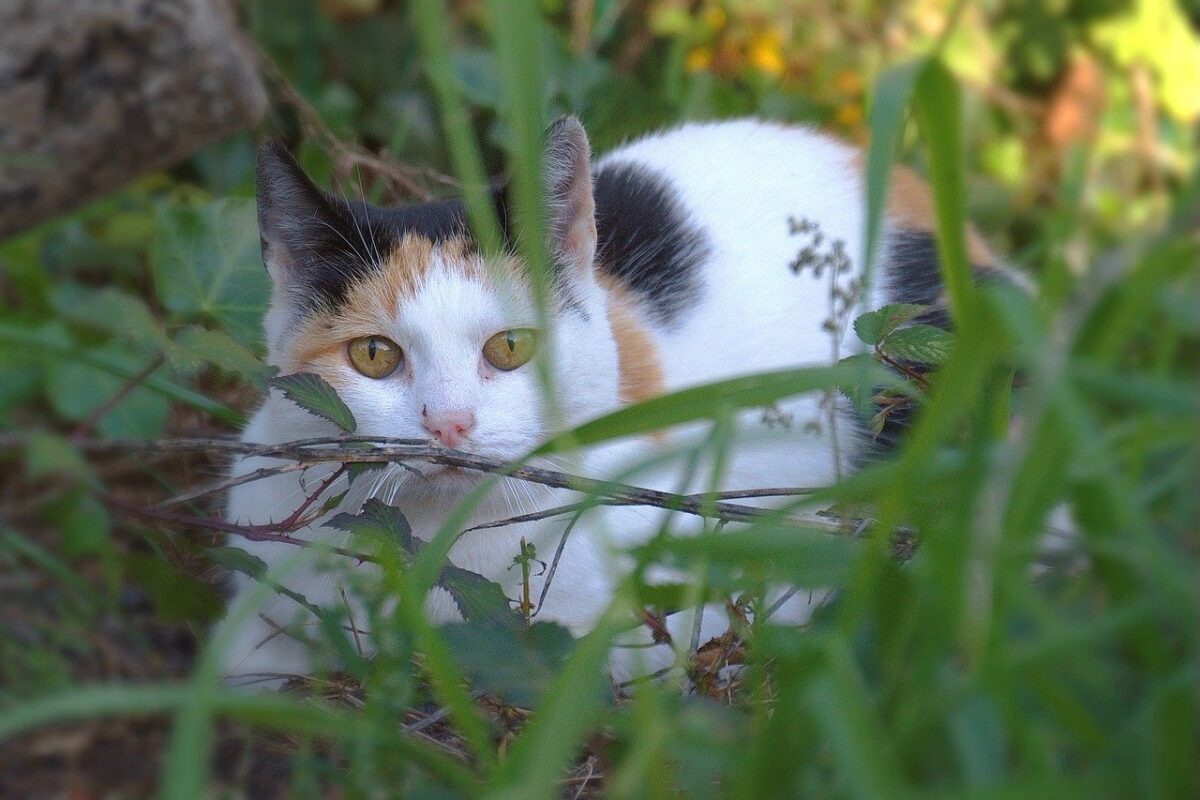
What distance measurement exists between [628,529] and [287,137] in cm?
154

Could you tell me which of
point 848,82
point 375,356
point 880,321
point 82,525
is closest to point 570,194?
Answer: point 375,356

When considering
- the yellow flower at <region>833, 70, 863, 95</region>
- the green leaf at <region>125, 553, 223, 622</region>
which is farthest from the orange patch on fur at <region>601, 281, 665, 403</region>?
the yellow flower at <region>833, 70, 863, 95</region>

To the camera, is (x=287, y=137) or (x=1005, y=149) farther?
(x=1005, y=149)

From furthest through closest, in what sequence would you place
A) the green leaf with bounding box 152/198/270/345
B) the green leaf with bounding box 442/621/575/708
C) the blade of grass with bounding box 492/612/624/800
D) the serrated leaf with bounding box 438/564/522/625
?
1. the green leaf with bounding box 152/198/270/345
2. the serrated leaf with bounding box 438/564/522/625
3. the green leaf with bounding box 442/621/575/708
4. the blade of grass with bounding box 492/612/624/800

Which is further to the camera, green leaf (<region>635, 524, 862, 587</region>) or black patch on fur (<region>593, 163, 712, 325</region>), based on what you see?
black patch on fur (<region>593, 163, 712, 325</region>)

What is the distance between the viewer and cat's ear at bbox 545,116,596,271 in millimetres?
1484

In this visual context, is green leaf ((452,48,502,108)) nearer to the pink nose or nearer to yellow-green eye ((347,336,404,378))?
yellow-green eye ((347,336,404,378))

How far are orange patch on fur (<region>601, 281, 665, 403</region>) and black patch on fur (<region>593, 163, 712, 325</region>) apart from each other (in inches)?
3.6

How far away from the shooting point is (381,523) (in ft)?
3.91

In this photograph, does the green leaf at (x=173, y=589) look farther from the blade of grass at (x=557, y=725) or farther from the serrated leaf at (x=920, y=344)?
the serrated leaf at (x=920, y=344)

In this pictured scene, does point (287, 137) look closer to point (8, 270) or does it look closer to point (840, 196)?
point (8, 270)

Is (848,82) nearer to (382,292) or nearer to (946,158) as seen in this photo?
(382,292)

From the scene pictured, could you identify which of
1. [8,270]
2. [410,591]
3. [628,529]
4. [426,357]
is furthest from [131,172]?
[410,591]

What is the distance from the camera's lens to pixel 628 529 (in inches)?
58.9
